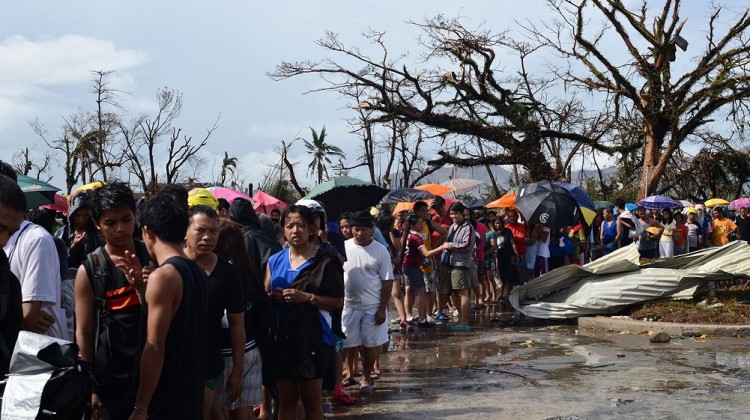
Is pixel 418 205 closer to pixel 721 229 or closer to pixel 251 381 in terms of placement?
pixel 251 381

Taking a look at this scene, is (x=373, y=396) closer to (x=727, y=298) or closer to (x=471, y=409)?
(x=471, y=409)

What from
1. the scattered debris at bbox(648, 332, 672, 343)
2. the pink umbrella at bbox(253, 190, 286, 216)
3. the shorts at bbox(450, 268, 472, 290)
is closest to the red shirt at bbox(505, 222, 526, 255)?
the shorts at bbox(450, 268, 472, 290)

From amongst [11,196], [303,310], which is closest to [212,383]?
[303,310]

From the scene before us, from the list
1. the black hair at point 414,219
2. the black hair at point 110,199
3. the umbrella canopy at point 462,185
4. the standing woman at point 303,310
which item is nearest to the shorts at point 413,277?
the black hair at point 414,219

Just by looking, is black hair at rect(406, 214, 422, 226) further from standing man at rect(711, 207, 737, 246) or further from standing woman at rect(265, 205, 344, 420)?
standing man at rect(711, 207, 737, 246)

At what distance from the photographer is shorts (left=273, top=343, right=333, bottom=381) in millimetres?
5625

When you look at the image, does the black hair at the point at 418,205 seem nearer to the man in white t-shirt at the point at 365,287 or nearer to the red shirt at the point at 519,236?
the red shirt at the point at 519,236

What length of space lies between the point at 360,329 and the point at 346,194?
Answer: 379 centimetres

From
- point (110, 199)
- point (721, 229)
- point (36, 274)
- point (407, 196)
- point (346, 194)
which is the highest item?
point (407, 196)

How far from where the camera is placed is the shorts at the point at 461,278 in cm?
1219

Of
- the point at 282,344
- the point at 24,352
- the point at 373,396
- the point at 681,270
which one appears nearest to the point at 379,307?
the point at 373,396

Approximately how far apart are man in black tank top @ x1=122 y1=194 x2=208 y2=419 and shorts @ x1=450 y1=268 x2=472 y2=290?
27.9 ft

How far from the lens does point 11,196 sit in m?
4.20

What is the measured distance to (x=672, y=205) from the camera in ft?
74.7
